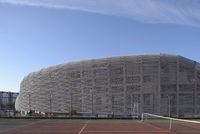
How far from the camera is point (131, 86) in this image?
15888 centimetres

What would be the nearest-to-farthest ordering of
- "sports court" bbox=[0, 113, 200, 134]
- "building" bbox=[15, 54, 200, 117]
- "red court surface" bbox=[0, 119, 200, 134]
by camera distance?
"red court surface" bbox=[0, 119, 200, 134]
"sports court" bbox=[0, 113, 200, 134]
"building" bbox=[15, 54, 200, 117]

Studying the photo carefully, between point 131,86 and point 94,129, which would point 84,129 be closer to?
point 94,129

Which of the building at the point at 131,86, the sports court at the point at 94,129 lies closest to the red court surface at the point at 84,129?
the sports court at the point at 94,129

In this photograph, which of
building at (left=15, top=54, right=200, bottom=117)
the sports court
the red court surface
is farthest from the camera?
building at (left=15, top=54, right=200, bottom=117)

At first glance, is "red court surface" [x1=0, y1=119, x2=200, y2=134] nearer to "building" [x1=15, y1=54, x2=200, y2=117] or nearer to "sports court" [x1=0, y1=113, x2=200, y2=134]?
"sports court" [x1=0, y1=113, x2=200, y2=134]

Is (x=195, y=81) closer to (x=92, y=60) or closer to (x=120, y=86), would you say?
(x=120, y=86)

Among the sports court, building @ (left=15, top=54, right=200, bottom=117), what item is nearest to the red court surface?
the sports court

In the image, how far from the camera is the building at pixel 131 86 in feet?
516

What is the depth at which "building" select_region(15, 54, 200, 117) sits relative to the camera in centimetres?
15725

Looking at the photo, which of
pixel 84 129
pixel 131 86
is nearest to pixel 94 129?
pixel 84 129

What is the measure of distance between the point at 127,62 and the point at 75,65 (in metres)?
21.4

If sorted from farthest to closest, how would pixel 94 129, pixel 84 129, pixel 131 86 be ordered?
pixel 131 86 < pixel 94 129 < pixel 84 129

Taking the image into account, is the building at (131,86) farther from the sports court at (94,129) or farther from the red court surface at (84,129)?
the red court surface at (84,129)

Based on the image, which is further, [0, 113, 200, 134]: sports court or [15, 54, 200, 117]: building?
[15, 54, 200, 117]: building
